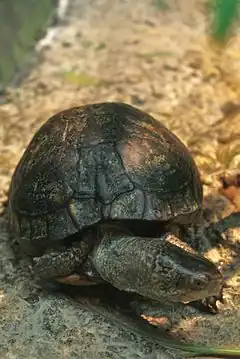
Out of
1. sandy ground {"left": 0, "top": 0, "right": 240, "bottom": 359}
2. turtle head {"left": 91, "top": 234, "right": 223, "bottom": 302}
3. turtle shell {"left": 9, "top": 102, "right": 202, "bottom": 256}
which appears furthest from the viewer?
turtle shell {"left": 9, "top": 102, "right": 202, "bottom": 256}

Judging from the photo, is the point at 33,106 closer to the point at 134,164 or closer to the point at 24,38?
the point at 24,38

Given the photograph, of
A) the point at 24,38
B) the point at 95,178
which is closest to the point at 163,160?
the point at 95,178

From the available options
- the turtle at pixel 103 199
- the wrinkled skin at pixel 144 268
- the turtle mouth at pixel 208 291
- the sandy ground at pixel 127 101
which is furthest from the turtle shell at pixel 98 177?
the turtle mouth at pixel 208 291

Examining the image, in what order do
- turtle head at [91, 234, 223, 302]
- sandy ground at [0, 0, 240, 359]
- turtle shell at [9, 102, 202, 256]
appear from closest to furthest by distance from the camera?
turtle head at [91, 234, 223, 302], sandy ground at [0, 0, 240, 359], turtle shell at [9, 102, 202, 256]

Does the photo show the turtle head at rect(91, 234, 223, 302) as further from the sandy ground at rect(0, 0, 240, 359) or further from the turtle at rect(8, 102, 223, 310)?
the sandy ground at rect(0, 0, 240, 359)

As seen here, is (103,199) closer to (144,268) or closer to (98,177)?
(98,177)

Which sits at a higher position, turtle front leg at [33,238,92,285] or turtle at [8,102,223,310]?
turtle at [8,102,223,310]

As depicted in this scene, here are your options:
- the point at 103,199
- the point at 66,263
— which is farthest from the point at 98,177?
the point at 66,263

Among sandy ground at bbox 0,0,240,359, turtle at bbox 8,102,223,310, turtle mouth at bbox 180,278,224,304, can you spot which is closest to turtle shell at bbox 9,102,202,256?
turtle at bbox 8,102,223,310
